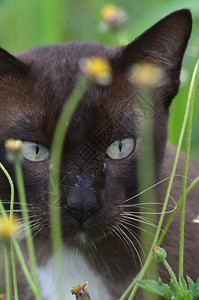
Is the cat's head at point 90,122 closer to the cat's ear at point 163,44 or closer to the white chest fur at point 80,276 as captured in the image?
the cat's ear at point 163,44

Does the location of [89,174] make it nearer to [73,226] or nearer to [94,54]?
[73,226]

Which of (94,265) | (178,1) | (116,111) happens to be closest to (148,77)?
(116,111)

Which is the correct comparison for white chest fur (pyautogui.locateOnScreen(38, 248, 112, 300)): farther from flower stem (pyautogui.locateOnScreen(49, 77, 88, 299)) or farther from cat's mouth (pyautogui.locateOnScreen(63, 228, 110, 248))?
flower stem (pyautogui.locateOnScreen(49, 77, 88, 299))

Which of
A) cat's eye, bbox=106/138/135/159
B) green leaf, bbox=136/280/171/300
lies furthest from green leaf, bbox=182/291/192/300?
cat's eye, bbox=106/138/135/159

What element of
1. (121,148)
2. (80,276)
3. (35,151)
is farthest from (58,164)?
(80,276)

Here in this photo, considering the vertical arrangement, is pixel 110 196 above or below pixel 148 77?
below

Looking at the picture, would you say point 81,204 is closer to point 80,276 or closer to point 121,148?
point 121,148

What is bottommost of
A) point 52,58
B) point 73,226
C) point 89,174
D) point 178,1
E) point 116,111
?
point 73,226
